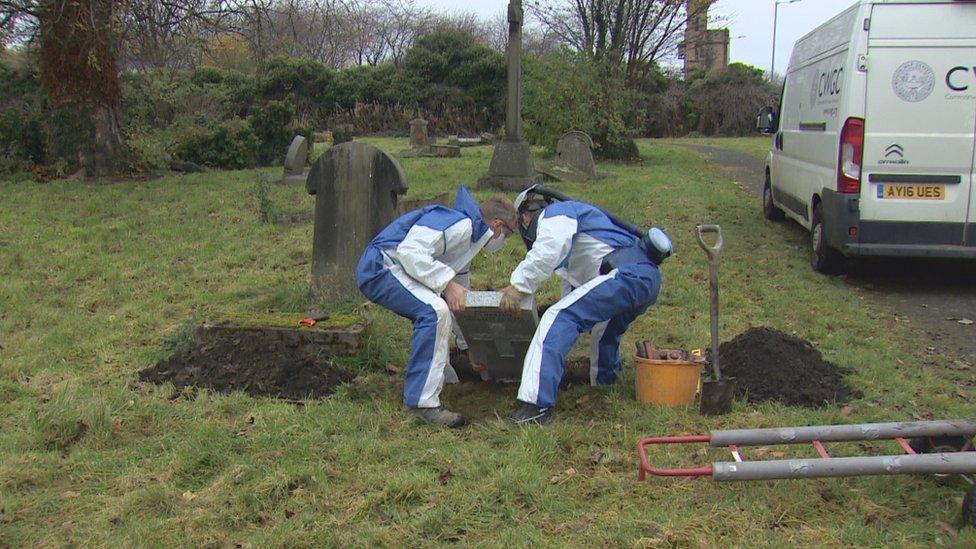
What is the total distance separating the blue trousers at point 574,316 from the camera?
4.40 meters

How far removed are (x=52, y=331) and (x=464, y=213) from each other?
143 inches

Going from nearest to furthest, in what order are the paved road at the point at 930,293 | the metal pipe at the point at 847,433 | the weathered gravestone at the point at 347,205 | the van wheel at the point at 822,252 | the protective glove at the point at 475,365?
the metal pipe at the point at 847,433 < the protective glove at the point at 475,365 < the paved road at the point at 930,293 < the weathered gravestone at the point at 347,205 < the van wheel at the point at 822,252

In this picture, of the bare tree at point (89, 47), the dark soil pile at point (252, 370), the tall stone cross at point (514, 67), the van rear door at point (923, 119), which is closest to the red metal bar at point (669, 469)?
the dark soil pile at point (252, 370)

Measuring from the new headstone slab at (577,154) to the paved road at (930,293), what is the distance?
7247 mm

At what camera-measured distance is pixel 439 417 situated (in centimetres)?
452

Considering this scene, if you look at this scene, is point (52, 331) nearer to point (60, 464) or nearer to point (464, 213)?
point (60, 464)

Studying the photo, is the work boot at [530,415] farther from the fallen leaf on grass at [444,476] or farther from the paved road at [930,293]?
the paved road at [930,293]

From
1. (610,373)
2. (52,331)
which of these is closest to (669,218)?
(610,373)

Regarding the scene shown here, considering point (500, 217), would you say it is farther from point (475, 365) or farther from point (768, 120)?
point (768, 120)

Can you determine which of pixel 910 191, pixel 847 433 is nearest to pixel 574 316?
pixel 847 433

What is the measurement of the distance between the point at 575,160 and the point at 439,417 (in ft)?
37.7

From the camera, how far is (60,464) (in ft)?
13.1

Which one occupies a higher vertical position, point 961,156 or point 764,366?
point 961,156

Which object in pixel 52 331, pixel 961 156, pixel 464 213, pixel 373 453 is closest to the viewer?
pixel 373 453
